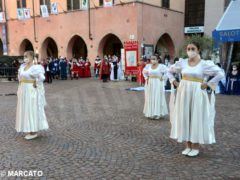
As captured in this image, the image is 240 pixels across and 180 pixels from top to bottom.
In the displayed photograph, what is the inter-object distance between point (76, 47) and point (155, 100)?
25052mm

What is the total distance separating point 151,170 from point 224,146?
199 centimetres

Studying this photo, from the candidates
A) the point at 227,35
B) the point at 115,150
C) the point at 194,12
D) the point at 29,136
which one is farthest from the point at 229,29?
the point at 194,12

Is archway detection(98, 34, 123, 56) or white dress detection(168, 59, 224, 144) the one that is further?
archway detection(98, 34, 123, 56)

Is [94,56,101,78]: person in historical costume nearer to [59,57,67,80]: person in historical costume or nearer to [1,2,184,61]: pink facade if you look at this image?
[1,2,184,61]: pink facade

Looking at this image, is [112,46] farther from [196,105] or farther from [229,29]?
[196,105]

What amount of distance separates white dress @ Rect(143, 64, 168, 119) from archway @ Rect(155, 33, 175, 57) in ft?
70.0

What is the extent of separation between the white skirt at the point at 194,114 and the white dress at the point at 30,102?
3.03 m

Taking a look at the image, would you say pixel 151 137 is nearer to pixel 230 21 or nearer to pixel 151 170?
pixel 151 170

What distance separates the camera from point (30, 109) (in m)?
6.49

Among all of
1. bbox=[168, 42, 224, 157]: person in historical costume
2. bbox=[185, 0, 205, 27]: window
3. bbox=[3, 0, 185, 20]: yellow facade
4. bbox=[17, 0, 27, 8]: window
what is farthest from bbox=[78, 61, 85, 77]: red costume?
bbox=[168, 42, 224, 157]: person in historical costume

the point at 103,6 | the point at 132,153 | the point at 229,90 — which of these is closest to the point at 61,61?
the point at 103,6

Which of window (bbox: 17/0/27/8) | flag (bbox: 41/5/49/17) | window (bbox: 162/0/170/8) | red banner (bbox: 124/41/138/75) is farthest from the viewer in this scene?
window (bbox: 17/0/27/8)

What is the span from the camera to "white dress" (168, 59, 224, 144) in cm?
529

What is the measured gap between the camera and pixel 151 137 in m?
6.72
